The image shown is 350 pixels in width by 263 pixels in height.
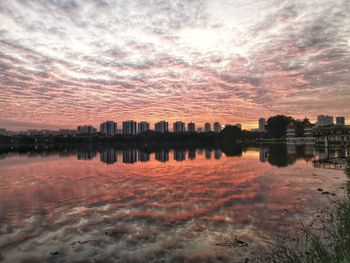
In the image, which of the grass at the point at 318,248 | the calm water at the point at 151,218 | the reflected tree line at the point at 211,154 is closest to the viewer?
the grass at the point at 318,248

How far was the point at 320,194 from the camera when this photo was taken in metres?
27.4

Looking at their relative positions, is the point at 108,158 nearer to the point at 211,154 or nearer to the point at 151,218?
the point at 211,154

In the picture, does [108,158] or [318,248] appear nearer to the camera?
[318,248]

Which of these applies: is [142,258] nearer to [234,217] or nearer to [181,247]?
[181,247]

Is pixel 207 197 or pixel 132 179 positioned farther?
pixel 132 179

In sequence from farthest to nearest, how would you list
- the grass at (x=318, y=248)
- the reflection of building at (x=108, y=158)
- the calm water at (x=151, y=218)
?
the reflection of building at (x=108, y=158)
the calm water at (x=151, y=218)
the grass at (x=318, y=248)

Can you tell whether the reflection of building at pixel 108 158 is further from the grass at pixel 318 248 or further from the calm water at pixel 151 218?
the grass at pixel 318 248

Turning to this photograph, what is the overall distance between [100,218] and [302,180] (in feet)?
90.3

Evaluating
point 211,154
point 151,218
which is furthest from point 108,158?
point 151,218

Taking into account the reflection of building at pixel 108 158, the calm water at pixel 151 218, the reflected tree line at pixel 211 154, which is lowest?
the calm water at pixel 151 218

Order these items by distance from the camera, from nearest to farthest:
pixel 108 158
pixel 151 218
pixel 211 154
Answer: pixel 151 218 < pixel 108 158 < pixel 211 154

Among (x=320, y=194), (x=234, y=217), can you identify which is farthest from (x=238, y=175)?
(x=234, y=217)

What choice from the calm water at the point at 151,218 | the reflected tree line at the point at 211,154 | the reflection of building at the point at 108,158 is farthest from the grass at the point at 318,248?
the reflection of building at the point at 108,158

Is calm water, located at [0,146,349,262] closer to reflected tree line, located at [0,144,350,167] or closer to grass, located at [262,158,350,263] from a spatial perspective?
grass, located at [262,158,350,263]
